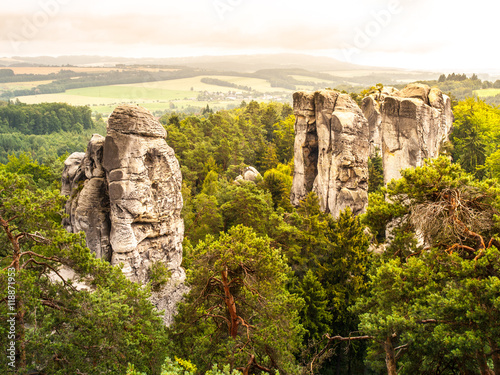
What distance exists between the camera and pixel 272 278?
13492mm

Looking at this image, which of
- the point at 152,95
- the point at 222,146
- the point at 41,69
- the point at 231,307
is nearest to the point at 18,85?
the point at 41,69

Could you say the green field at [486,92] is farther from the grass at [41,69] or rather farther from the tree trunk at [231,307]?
the tree trunk at [231,307]

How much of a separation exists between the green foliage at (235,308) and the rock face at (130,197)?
5.49 meters

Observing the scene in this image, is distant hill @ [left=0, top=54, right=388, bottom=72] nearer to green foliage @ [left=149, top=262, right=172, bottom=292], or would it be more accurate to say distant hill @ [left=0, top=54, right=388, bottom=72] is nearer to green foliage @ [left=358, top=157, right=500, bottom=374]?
green foliage @ [left=149, top=262, right=172, bottom=292]

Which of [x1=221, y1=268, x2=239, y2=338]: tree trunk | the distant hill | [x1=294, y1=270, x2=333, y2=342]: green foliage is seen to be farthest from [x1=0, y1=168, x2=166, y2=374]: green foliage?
the distant hill

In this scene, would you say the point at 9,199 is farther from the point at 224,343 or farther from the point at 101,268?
the point at 224,343

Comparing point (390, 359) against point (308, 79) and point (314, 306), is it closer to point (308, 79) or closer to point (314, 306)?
point (314, 306)

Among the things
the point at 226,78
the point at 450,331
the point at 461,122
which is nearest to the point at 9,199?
the point at 450,331

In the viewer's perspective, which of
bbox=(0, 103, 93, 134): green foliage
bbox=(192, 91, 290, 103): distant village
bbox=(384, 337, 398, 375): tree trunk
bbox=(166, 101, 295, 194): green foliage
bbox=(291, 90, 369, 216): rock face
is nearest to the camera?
bbox=(384, 337, 398, 375): tree trunk

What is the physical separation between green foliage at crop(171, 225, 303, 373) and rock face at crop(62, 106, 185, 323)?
5.49 metres

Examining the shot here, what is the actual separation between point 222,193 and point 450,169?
19.3m

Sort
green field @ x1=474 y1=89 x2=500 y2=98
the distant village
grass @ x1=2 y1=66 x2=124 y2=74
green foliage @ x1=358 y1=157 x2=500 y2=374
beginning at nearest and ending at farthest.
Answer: green foliage @ x1=358 y1=157 x2=500 y2=374 < grass @ x1=2 y1=66 x2=124 y2=74 < green field @ x1=474 y1=89 x2=500 y2=98 < the distant village

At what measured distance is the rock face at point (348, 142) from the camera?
29.1 metres

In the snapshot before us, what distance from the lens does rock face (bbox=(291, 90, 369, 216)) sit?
28969 mm
